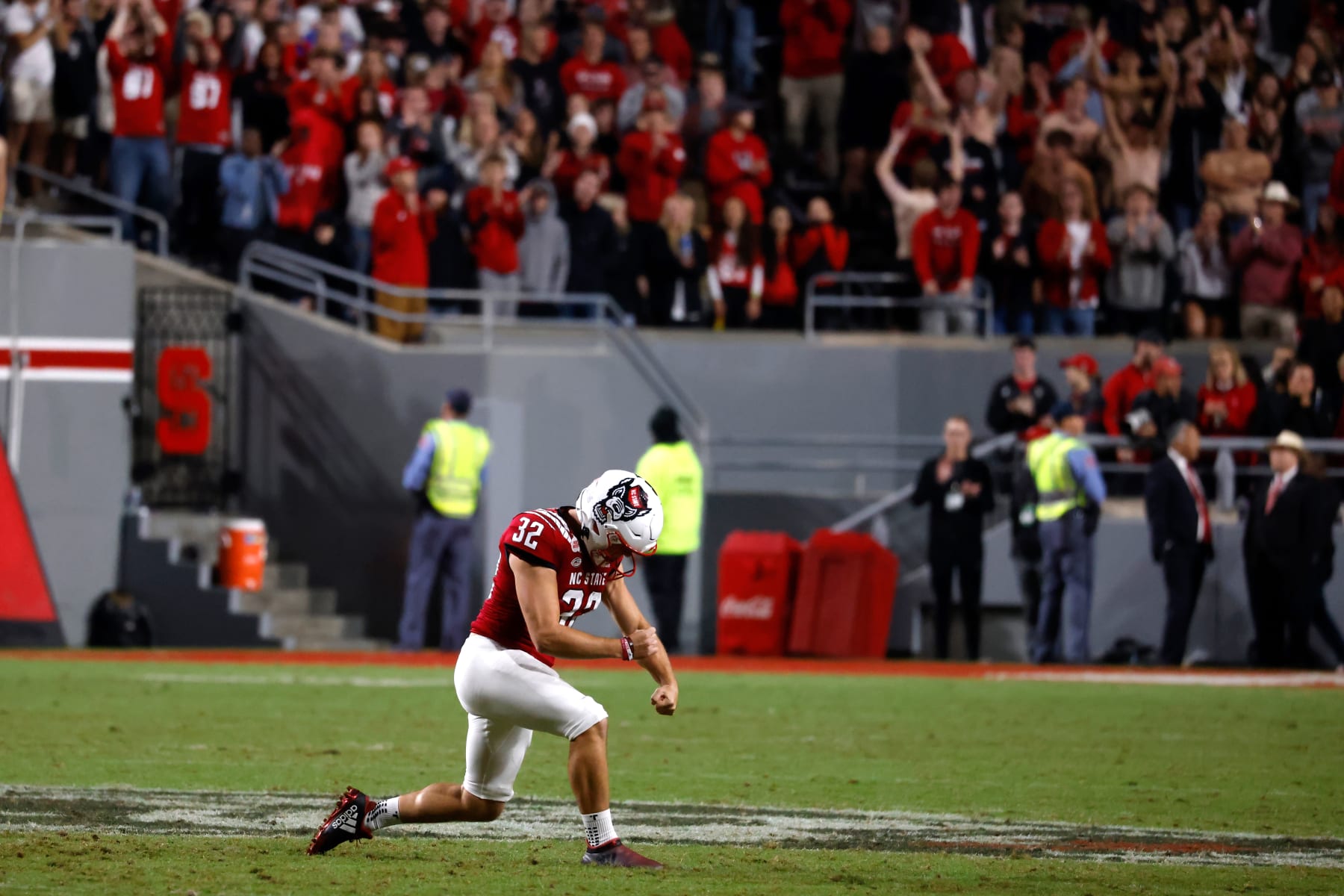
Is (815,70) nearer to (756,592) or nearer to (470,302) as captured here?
(470,302)

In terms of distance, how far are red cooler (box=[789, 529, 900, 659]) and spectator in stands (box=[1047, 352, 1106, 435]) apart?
227 centimetres

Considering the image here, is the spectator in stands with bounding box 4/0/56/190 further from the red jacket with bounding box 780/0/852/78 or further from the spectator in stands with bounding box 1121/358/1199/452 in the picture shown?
the spectator in stands with bounding box 1121/358/1199/452

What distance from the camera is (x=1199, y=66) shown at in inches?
927

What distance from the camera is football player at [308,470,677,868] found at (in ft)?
25.2

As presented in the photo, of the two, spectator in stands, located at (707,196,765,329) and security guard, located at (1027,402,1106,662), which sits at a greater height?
spectator in stands, located at (707,196,765,329)

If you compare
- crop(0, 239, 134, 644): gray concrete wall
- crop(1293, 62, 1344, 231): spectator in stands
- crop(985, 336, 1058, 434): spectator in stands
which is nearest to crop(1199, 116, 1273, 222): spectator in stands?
crop(1293, 62, 1344, 231): spectator in stands

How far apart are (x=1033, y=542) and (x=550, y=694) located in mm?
11839

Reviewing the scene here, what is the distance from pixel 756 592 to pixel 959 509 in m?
2.02

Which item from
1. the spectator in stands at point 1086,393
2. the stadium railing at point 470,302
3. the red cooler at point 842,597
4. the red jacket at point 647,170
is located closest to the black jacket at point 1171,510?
the spectator in stands at point 1086,393

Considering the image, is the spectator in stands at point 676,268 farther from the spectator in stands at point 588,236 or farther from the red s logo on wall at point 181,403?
the red s logo on wall at point 181,403

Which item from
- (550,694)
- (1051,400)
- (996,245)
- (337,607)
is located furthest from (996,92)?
(550,694)

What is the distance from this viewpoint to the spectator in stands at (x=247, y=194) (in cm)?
2064

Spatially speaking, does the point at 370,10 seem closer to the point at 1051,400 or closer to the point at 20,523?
the point at 20,523

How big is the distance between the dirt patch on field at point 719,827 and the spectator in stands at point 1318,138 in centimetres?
1482
